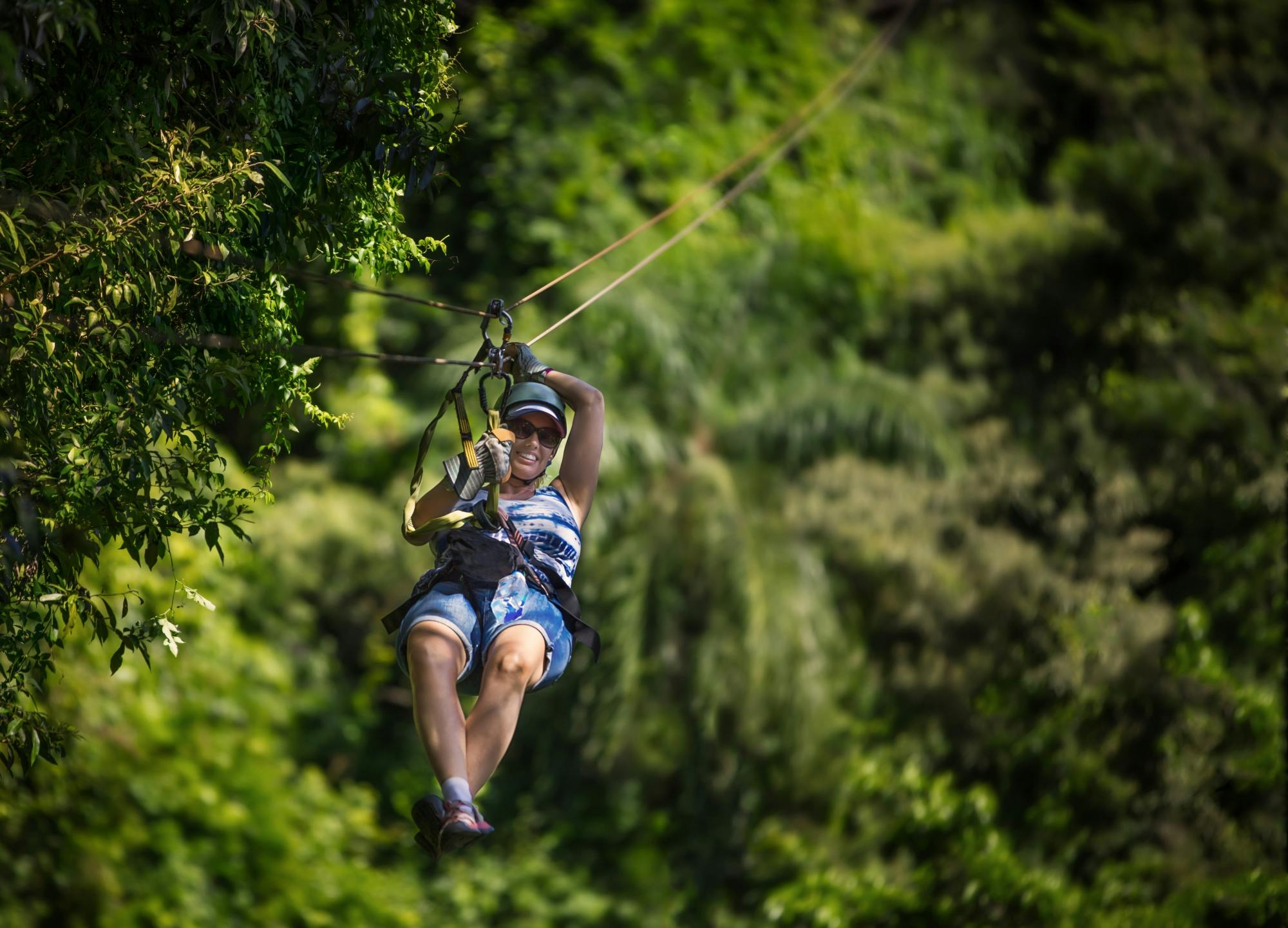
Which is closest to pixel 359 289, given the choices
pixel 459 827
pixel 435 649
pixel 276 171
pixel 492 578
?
pixel 276 171

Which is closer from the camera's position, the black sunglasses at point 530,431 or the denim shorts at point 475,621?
the denim shorts at point 475,621

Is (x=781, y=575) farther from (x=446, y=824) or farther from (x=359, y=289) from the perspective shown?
(x=446, y=824)

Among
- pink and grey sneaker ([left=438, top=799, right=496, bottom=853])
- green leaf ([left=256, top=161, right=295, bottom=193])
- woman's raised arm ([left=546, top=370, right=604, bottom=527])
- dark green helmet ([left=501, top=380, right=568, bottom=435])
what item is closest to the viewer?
pink and grey sneaker ([left=438, top=799, right=496, bottom=853])

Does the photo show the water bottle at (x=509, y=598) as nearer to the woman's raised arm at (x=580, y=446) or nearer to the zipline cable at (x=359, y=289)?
the woman's raised arm at (x=580, y=446)

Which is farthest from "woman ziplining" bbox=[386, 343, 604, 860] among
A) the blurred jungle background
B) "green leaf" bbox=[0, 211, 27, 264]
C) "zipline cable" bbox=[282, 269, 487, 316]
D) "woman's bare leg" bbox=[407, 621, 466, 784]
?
the blurred jungle background

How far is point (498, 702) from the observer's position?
4.42m

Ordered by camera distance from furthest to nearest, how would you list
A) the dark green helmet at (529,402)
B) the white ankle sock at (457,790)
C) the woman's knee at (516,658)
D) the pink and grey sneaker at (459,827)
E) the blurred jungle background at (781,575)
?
1. the blurred jungle background at (781,575)
2. the dark green helmet at (529,402)
3. the woman's knee at (516,658)
4. the white ankle sock at (457,790)
5. the pink and grey sneaker at (459,827)

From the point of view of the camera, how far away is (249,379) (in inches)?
201

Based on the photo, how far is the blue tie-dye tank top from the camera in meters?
4.79

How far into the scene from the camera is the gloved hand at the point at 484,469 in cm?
461

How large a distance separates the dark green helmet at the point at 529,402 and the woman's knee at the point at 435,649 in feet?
2.48

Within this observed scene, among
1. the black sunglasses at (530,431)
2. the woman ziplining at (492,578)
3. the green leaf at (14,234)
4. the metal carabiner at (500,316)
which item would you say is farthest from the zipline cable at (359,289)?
the green leaf at (14,234)

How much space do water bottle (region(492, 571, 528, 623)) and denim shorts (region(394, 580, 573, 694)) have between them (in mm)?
11

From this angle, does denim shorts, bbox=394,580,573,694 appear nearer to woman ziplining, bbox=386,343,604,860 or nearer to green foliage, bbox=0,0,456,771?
woman ziplining, bbox=386,343,604,860
